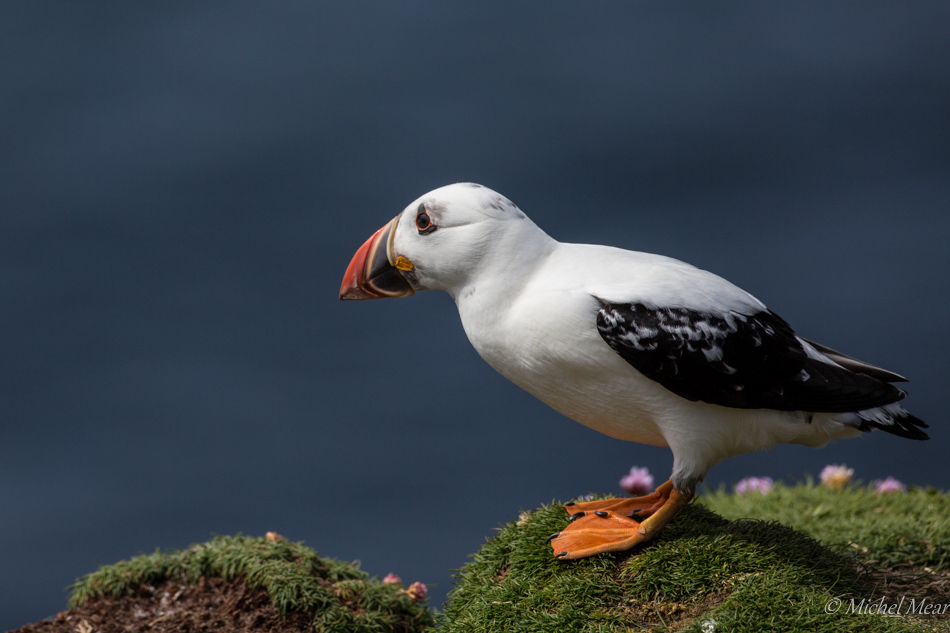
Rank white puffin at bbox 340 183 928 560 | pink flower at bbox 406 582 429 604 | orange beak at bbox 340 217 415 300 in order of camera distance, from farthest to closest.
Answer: pink flower at bbox 406 582 429 604 < orange beak at bbox 340 217 415 300 < white puffin at bbox 340 183 928 560

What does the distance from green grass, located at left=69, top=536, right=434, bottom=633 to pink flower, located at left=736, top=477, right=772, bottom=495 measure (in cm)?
282

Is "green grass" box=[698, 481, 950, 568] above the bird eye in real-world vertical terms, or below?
below

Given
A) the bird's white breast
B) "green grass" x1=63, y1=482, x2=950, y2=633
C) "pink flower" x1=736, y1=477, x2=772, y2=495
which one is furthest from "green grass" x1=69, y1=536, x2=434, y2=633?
"pink flower" x1=736, y1=477, x2=772, y2=495

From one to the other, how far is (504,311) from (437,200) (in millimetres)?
544

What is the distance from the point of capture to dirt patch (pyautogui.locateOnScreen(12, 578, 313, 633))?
14.0 feet

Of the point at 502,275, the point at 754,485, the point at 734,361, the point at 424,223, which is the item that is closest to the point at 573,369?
the point at 502,275

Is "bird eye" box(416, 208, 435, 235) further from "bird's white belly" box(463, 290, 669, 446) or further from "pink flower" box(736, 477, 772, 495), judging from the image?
"pink flower" box(736, 477, 772, 495)

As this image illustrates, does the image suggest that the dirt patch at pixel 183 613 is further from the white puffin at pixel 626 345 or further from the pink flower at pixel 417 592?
the white puffin at pixel 626 345

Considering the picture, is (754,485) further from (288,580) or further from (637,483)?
(288,580)

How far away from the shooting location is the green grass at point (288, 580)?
432cm

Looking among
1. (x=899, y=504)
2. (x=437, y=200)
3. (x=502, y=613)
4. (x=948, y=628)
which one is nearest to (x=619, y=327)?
(x=437, y=200)

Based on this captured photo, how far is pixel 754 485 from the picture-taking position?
6527mm

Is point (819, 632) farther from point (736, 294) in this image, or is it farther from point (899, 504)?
point (899, 504)

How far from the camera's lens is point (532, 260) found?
151 inches
